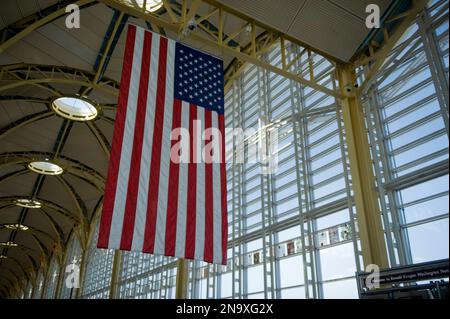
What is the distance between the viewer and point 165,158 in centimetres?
854

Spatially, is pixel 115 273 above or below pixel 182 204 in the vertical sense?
above

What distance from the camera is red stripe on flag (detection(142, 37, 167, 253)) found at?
7.62 m

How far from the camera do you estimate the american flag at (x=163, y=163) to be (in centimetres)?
760

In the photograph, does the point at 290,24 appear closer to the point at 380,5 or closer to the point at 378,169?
the point at 380,5

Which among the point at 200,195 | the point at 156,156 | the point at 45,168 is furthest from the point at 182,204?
the point at 45,168

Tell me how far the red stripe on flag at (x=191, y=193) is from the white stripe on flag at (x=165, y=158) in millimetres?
544

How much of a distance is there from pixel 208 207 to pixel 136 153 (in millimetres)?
2029

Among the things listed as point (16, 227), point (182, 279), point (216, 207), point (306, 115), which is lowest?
point (182, 279)

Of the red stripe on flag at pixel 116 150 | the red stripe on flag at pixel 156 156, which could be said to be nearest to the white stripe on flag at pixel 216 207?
the red stripe on flag at pixel 156 156

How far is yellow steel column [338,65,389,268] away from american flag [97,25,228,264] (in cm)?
395

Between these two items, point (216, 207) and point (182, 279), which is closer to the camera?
point (216, 207)

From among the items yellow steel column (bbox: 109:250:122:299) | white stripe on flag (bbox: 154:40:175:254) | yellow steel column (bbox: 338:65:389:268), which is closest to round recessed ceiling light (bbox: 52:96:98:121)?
yellow steel column (bbox: 109:250:122:299)

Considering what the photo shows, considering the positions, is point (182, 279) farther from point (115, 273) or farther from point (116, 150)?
→ point (116, 150)
